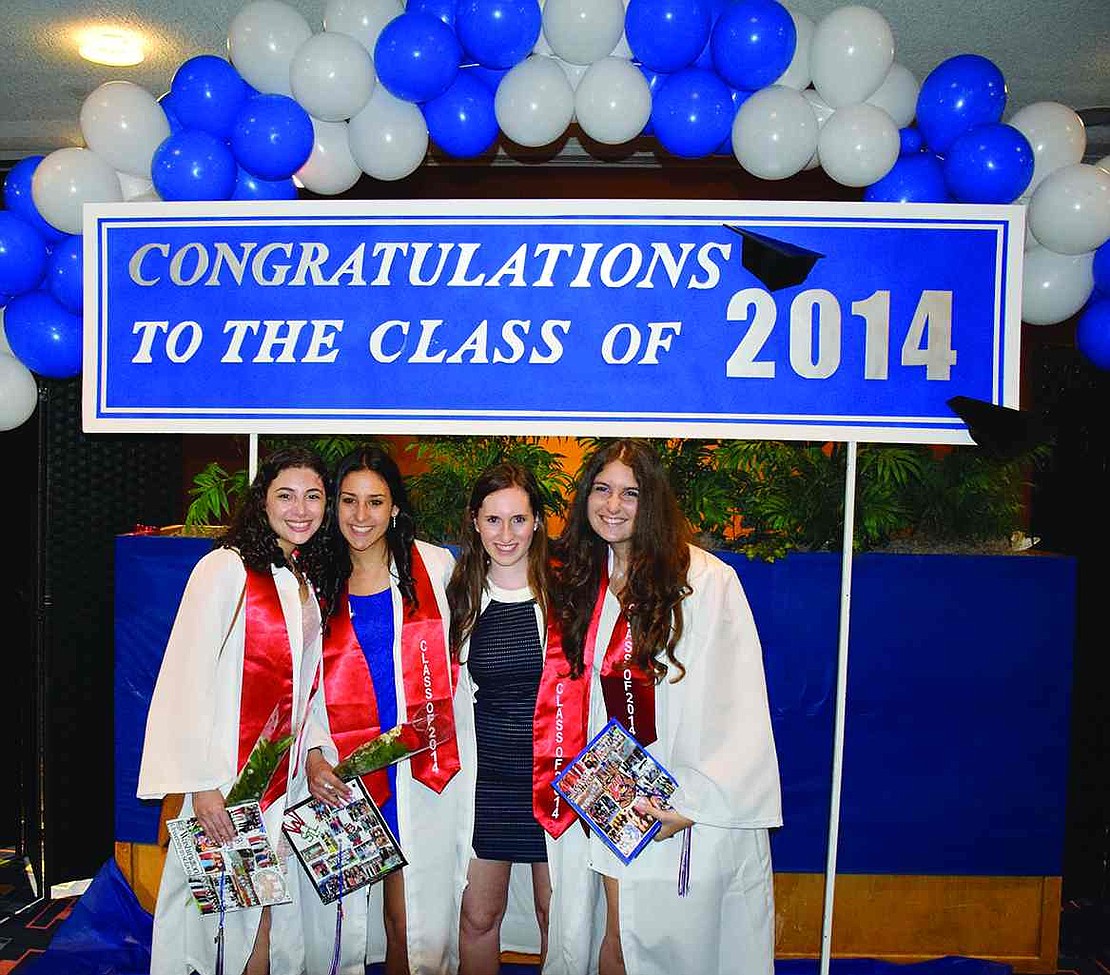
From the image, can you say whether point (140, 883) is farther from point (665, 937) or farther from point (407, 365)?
point (407, 365)

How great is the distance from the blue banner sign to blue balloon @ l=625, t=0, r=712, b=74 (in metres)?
0.40

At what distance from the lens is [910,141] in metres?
2.65

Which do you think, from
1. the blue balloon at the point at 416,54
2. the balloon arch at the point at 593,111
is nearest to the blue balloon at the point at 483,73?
the balloon arch at the point at 593,111

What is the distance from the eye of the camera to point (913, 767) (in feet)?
10.7

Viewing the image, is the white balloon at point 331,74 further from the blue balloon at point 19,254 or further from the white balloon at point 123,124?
the blue balloon at point 19,254

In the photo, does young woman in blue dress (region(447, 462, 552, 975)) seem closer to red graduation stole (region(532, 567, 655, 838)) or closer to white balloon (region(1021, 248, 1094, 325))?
red graduation stole (region(532, 567, 655, 838))

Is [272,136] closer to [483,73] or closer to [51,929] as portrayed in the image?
[483,73]

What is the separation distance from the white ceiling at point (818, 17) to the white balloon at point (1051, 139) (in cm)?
53

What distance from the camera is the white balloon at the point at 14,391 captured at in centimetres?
281

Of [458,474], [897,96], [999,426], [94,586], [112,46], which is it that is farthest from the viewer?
[94,586]

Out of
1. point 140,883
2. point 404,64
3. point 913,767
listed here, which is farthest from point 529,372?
point 140,883

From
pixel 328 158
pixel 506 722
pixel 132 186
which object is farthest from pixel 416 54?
pixel 506 722

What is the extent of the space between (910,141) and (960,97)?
179 millimetres

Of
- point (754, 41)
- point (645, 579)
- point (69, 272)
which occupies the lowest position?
point (645, 579)
